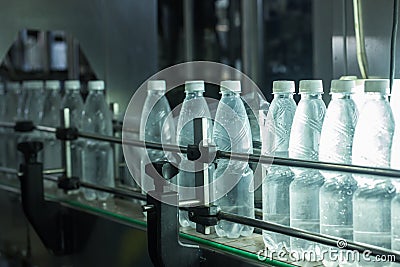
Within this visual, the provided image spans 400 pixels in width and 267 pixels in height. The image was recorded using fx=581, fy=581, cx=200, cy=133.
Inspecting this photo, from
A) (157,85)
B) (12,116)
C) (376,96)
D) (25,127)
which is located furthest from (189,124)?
(12,116)

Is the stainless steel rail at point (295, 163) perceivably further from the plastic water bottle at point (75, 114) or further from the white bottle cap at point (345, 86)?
the plastic water bottle at point (75, 114)

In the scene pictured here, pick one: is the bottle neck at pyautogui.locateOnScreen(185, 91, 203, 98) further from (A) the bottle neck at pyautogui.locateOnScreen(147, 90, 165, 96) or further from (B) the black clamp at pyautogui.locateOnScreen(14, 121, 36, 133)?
(B) the black clamp at pyautogui.locateOnScreen(14, 121, 36, 133)

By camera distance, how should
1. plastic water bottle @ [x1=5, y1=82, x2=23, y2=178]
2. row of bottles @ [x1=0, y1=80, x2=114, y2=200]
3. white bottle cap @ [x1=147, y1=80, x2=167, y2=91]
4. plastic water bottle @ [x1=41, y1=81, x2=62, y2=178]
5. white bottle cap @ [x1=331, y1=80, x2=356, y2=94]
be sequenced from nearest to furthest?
white bottle cap @ [x1=331, y1=80, x2=356, y2=94] → white bottle cap @ [x1=147, y1=80, x2=167, y2=91] → row of bottles @ [x1=0, y1=80, x2=114, y2=200] → plastic water bottle @ [x1=41, y1=81, x2=62, y2=178] → plastic water bottle @ [x1=5, y1=82, x2=23, y2=178]

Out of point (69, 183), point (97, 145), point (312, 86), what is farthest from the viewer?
point (97, 145)

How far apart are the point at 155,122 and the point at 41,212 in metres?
0.37

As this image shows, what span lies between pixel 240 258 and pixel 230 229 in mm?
96

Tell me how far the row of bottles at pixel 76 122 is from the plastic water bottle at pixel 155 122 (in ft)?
0.73

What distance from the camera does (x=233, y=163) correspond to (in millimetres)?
1013

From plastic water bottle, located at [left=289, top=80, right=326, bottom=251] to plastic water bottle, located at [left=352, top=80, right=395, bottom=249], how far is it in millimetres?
88

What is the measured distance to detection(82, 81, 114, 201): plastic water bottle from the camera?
148cm

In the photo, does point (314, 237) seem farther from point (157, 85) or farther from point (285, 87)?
point (157, 85)

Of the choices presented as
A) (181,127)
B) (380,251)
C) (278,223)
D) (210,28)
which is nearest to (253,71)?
(210,28)

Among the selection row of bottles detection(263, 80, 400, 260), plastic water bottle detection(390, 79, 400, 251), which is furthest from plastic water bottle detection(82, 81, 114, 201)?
plastic water bottle detection(390, 79, 400, 251)

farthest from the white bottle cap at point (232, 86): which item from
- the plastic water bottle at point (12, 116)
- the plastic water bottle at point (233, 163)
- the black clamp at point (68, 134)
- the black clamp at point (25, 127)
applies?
the plastic water bottle at point (12, 116)
